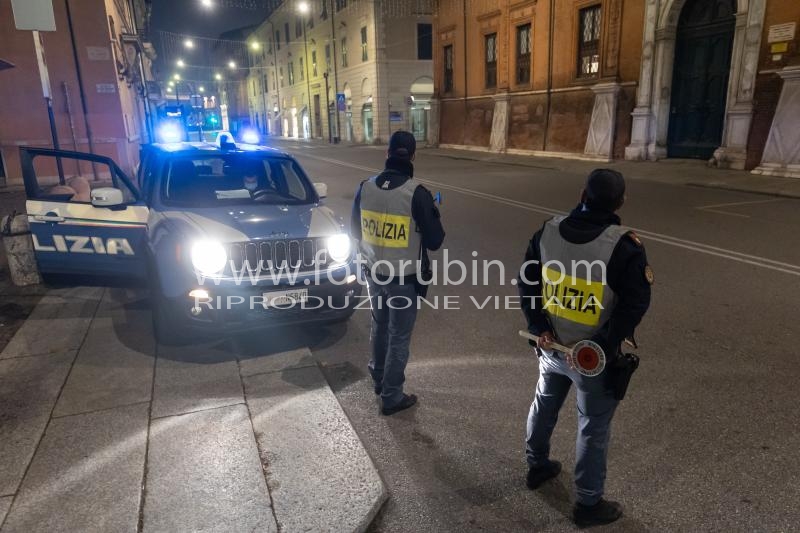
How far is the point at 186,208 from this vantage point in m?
5.03

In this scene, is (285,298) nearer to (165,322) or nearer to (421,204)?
(165,322)

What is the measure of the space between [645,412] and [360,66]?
142ft

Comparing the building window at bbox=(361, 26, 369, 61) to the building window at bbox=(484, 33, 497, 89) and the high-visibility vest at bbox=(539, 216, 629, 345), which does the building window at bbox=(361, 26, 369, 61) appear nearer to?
the building window at bbox=(484, 33, 497, 89)

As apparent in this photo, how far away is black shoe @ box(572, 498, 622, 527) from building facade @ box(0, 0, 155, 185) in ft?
59.0

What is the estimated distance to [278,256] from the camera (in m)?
4.55

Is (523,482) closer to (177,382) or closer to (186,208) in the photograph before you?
(177,382)

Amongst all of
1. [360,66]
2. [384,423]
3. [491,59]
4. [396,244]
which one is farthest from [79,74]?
[360,66]

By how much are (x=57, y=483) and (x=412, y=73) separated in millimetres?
42083

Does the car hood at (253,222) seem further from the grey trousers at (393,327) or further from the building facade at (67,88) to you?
the building facade at (67,88)

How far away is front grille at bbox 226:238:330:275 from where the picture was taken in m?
4.44

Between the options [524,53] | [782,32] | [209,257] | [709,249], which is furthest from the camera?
[524,53]

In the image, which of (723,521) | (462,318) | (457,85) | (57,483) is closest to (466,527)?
(723,521)

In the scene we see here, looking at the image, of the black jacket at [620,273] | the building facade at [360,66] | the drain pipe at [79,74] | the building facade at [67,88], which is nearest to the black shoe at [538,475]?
the black jacket at [620,273]

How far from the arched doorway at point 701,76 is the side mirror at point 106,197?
1831 cm
